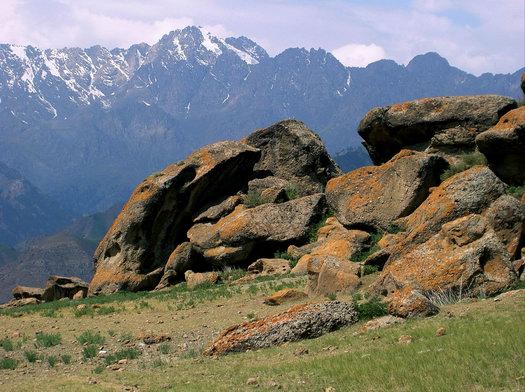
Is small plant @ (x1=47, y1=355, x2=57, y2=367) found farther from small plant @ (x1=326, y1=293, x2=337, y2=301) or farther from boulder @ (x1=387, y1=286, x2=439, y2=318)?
boulder @ (x1=387, y1=286, x2=439, y2=318)

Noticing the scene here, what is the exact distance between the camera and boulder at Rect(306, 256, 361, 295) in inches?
1036

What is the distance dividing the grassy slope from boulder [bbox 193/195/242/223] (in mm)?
20876

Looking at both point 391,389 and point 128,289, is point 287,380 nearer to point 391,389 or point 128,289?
point 391,389

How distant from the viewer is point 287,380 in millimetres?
14531

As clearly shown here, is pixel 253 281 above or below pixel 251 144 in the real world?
below

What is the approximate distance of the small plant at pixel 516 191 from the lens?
99.6 feet

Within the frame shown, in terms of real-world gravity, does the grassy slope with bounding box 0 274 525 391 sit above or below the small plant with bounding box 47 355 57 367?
below

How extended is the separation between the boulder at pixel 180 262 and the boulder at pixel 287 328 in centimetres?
2216

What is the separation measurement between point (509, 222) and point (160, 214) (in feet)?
83.7

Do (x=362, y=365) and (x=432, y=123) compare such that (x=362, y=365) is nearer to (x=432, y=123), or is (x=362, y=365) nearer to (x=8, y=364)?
(x=8, y=364)

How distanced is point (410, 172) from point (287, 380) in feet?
77.6

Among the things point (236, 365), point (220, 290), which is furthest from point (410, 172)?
point (236, 365)

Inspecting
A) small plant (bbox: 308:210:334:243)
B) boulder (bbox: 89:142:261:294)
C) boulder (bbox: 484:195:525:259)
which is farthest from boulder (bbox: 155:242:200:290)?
boulder (bbox: 484:195:525:259)

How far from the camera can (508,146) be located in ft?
104
